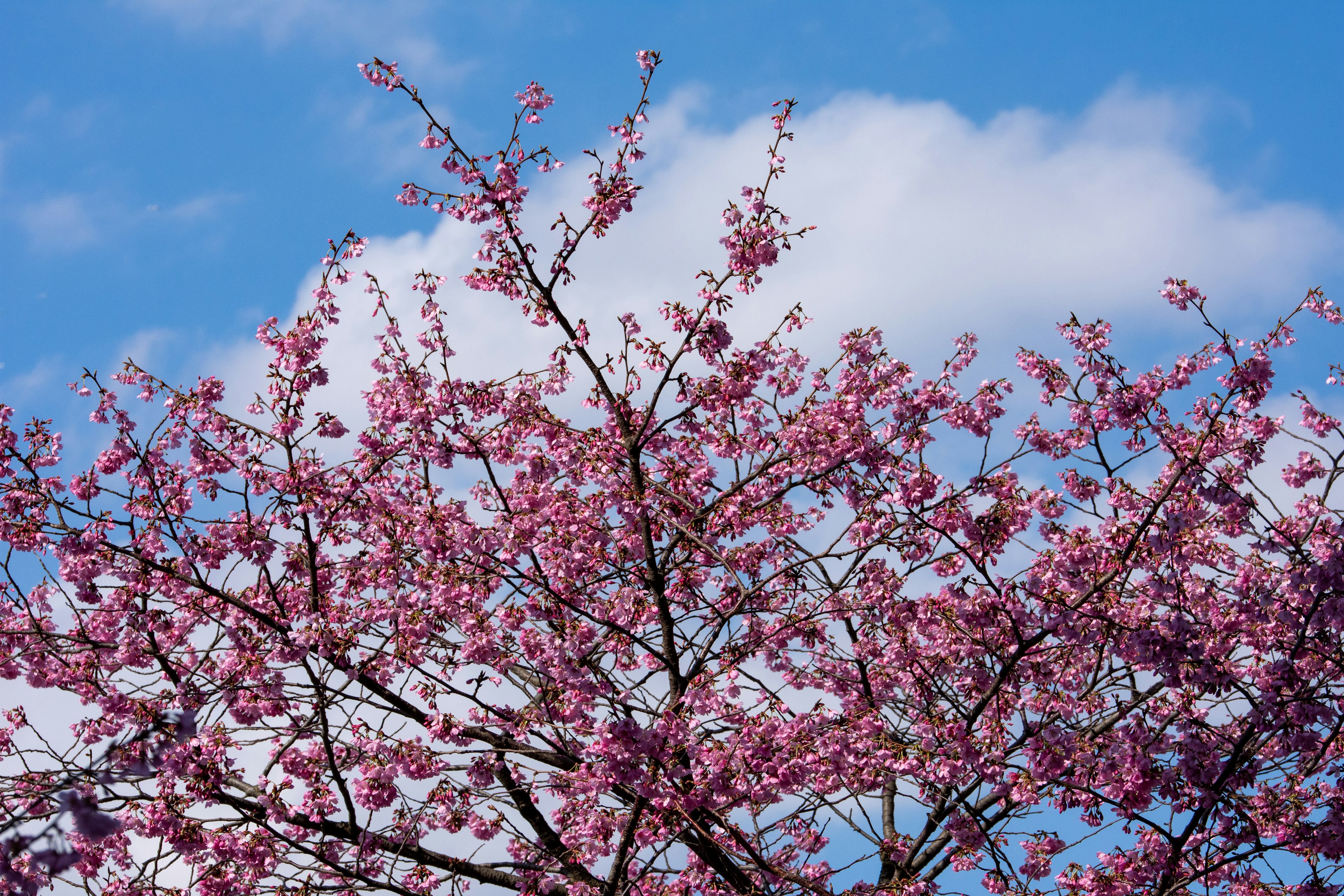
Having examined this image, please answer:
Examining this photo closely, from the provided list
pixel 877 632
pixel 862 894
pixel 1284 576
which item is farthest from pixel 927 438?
pixel 862 894

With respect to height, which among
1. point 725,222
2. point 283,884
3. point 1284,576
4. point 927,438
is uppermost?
point 725,222

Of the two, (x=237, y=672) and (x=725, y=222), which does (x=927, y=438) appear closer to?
(x=725, y=222)

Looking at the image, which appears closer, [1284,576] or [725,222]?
[1284,576]

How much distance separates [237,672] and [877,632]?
18.3ft

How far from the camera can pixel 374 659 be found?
8.90 meters

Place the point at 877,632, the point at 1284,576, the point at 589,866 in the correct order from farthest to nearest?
→ 1. the point at 877,632
2. the point at 589,866
3. the point at 1284,576

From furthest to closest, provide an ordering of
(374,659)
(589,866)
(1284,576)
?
(589,866), (374,659), (1284,576)

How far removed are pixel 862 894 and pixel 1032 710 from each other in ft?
8.07

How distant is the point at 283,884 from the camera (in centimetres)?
866

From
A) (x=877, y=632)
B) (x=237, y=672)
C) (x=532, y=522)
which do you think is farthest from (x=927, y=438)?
(x=237, y=672)

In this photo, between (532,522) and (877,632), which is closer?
(532,522)

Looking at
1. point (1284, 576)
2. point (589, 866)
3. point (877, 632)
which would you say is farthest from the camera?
point (877, 632)

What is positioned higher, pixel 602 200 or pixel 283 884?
pixel 602 200

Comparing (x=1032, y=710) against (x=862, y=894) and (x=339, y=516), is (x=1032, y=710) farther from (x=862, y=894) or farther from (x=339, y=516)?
(x=339, y=516)
